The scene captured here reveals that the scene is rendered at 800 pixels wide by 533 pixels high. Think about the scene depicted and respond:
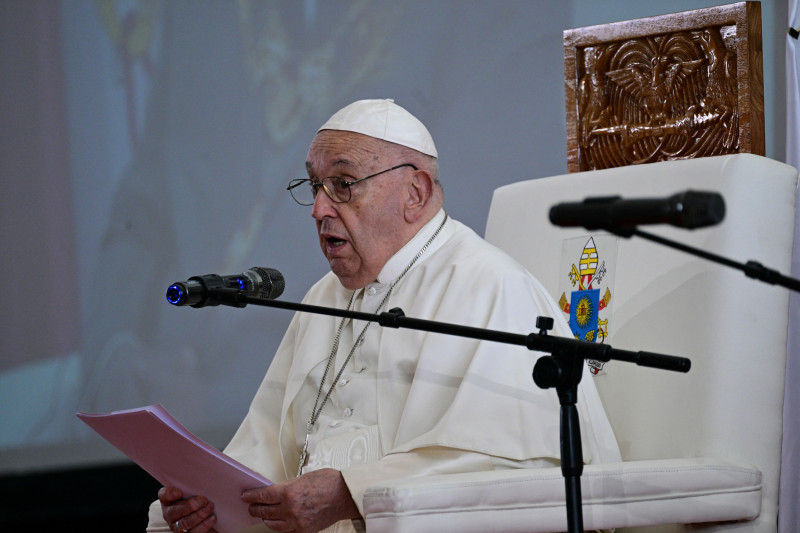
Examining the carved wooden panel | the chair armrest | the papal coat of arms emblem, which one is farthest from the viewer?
the carved wooden panel

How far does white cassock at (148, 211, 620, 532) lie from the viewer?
7.63 ft

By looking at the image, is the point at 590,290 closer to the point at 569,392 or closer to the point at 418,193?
the point at 418,193

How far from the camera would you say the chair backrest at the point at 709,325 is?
2.38 metres

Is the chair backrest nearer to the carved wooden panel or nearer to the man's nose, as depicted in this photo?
the man's nose

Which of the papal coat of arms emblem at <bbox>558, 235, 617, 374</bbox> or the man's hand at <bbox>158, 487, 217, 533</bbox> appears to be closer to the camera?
the man's hand at <bbox>158, 487, 217, 533</bbox>

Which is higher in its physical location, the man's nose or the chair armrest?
the man's nose

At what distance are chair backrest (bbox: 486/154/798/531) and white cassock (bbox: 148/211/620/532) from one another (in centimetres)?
17

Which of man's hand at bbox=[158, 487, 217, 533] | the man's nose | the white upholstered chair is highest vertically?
the man's nose

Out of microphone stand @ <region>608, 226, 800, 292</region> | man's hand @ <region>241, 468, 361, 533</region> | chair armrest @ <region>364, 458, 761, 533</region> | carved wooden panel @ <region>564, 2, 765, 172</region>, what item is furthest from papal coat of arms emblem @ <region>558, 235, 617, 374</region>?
microphone stand @ <region>608, 226, 800, 292</region>

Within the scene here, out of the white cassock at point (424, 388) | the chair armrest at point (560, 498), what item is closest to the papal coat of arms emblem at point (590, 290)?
the white cassock at point (424, 388)

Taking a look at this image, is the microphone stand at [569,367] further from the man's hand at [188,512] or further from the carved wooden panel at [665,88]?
the carved wooden panel at [665,88]

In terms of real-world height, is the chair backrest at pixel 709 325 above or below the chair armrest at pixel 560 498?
above

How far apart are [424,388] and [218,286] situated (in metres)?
0.69

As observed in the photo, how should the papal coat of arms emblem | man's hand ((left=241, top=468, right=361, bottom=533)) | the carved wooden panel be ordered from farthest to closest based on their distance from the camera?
1. the carved wooden panel
2. the papal coat of arms emblem
3. man's hand ((left=241, top=468, right=361, bottom=533))
